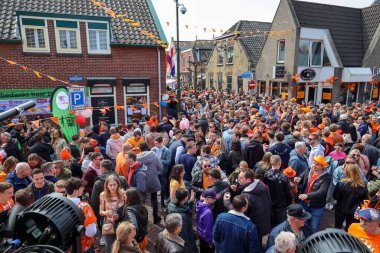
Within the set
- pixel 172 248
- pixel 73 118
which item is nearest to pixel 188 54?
pixel 73 118

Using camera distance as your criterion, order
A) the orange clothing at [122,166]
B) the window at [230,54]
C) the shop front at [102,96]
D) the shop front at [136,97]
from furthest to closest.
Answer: the window at [230,54]
the shop front at [136,97]
the shop front at [102,96]
the orange clothing at [122,166]

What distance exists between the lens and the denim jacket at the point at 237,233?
3264mm

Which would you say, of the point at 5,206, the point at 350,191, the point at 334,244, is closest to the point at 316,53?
the point at 350,191

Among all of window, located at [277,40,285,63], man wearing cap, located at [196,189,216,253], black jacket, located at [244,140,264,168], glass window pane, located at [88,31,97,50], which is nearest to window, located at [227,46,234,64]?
window, located at [277,40,285,63]

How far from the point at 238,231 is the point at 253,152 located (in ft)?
10.2

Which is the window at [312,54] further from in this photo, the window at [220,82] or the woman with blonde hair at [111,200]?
the woman with blonde hair at [111,200]

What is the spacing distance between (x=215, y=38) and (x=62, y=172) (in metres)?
25.9

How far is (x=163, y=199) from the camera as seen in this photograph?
641 centimetres

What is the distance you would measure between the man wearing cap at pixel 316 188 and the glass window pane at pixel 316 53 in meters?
16.1

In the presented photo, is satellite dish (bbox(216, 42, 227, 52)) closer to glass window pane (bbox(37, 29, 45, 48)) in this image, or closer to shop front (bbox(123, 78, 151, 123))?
shop front (bbox(123, 78, 151, 123))

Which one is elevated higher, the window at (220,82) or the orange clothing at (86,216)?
the window at (220,82)

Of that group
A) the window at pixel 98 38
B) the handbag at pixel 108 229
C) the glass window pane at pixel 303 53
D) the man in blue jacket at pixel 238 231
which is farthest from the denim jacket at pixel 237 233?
the glass window pane at pixel 303 53

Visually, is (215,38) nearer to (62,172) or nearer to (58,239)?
(62,172)

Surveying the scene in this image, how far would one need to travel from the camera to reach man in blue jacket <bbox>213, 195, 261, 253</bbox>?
3266mm
